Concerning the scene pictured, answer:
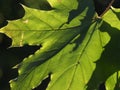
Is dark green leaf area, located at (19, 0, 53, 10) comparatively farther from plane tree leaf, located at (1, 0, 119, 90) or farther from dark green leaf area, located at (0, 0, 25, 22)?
plane tree leaf, located at (1, 0, 119, 90)

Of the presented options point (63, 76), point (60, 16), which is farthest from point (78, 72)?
point (60, 16)

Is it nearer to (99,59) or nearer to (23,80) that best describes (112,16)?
(99,59)

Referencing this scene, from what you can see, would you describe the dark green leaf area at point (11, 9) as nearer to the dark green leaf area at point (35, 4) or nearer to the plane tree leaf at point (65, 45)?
the dark green leaf area at point (35, 4)

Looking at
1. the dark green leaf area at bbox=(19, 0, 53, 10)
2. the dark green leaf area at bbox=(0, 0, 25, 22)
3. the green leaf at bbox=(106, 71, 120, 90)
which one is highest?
the green leaf at bbox=(106, 71, 120, 90)

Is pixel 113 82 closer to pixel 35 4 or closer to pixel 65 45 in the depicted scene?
pixel 65 45

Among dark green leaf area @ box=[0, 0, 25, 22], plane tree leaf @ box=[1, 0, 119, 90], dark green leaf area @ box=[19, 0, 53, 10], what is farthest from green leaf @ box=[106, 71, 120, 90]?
dark green leaf area @ box=[0, 0, 25, 22]

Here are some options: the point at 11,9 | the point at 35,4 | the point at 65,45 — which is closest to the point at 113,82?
the point at 65,45

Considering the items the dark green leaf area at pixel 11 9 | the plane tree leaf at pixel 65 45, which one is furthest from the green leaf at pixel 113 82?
the dark green leaf area at pixel 11 9
